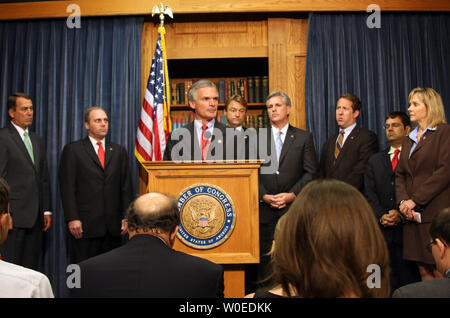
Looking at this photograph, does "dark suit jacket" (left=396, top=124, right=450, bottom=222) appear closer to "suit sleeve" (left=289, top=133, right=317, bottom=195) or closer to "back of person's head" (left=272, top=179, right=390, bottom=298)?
"suit sleeve" (left=289, top=133, right=317, bottom=195)

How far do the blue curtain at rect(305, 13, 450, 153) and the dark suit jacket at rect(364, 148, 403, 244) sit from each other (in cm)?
108

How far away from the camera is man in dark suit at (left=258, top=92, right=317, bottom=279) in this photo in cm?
362

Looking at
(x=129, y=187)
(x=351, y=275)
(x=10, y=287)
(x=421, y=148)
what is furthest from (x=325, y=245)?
(x=129, y=187)

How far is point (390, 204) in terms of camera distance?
3.95 metres

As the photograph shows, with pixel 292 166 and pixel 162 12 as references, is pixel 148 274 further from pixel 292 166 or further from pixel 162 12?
pixel 162 12

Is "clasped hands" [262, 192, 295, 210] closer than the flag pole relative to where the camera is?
Yes

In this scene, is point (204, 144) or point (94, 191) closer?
point (204, 144)

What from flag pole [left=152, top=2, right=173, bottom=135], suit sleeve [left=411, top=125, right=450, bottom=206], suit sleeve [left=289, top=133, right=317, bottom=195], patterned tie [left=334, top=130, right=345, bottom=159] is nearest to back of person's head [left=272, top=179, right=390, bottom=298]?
suit sleeve [left=411, top=125, right=450, bottom=206]

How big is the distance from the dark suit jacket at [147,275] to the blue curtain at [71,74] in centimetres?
357

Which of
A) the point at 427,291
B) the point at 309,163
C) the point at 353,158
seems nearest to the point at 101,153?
the point at 309,163

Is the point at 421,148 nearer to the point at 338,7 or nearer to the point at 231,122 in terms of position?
the point at 231,122

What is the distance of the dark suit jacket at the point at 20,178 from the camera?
4086 millimetres

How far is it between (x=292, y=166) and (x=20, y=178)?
233 centimetres
